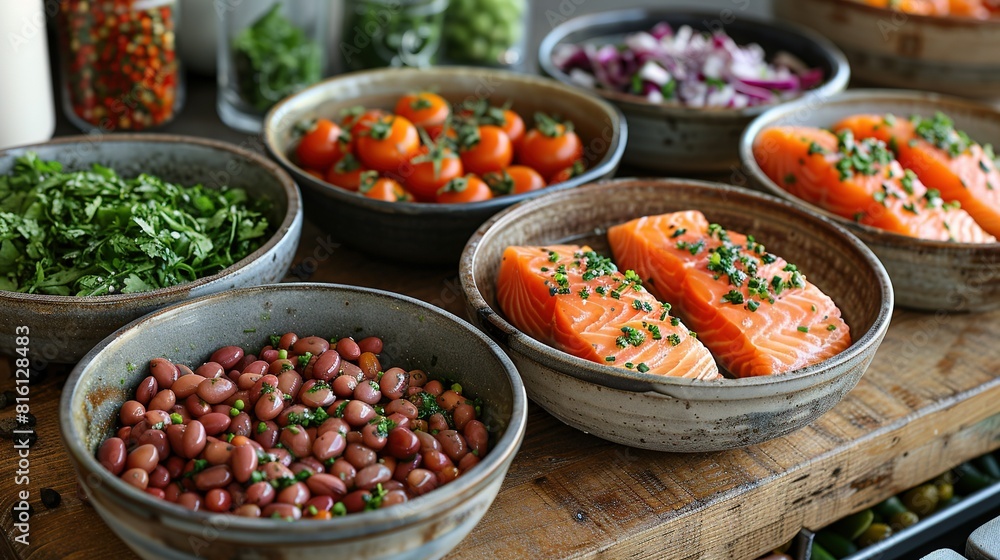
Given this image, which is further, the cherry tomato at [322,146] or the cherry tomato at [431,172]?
the cherry tomato at [322,146]

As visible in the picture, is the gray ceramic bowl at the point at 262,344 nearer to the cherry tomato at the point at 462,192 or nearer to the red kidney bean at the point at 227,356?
the red kidney bean at the point at 227,356

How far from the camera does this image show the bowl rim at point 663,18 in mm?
2203

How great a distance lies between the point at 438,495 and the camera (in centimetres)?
107

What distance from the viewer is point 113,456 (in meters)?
1.17

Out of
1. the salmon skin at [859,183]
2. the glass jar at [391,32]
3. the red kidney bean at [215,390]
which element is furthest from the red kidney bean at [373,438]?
the glass jar at [391,32]

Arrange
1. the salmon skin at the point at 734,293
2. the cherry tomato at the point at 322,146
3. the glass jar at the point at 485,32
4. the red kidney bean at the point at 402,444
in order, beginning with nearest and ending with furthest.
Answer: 1. the red kidney bean at the point at 402,444
2. the salmon skin at the point at 734,293
3. the cherry tomato at the point at 322,146
4. the glass jar at the point at 485,32

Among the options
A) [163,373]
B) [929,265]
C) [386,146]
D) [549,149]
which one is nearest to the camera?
[163,373]

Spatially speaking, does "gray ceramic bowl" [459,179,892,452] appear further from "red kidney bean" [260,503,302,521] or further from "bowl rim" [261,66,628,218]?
"red kidney bean" [260,503,302,521]

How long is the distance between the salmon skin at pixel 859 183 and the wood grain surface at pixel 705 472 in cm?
21

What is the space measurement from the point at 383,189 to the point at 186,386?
65cm

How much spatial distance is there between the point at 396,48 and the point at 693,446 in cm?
156

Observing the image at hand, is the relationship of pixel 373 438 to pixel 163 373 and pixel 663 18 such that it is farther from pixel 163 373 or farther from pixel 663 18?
pixel 663 18

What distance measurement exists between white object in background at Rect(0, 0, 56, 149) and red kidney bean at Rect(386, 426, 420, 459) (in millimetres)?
1292

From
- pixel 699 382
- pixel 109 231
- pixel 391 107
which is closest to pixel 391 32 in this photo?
pixel 391 107
